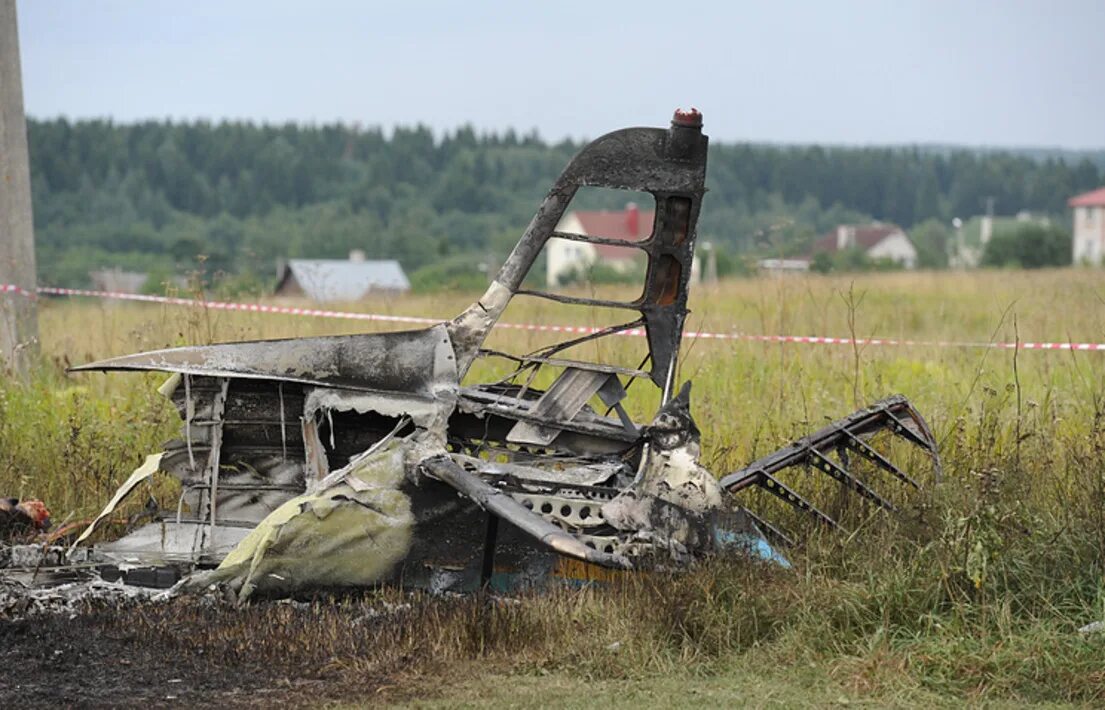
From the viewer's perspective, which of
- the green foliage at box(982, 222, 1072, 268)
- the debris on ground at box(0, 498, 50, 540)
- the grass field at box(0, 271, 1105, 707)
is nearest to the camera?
the grass field at box(0, 271, 1105, 707)

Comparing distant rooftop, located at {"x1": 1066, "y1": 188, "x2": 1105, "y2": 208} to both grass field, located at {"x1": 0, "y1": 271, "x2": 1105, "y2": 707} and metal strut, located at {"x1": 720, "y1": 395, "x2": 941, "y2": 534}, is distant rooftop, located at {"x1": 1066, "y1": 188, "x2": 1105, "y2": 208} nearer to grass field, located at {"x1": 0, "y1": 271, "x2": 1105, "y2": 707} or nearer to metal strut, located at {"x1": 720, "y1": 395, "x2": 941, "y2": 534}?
grass field, located at {"x1": 0, "y1": 271, "x2": 1105, "y2": 707}

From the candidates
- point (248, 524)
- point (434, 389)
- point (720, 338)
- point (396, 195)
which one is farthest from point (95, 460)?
point (396, 195)

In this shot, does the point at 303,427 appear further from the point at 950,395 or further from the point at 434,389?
the point at 950,395

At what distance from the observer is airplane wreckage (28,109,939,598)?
7.04m

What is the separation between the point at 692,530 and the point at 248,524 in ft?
7.89

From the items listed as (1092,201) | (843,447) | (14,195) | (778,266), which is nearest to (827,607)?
(843,447)

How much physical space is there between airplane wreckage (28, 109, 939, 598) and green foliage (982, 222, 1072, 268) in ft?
197

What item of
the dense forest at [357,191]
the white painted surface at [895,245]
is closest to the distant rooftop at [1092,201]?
the dense forest at [357,191]

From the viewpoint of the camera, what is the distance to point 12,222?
1295cm

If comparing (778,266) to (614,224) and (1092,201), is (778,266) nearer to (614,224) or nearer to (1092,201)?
(614,224)

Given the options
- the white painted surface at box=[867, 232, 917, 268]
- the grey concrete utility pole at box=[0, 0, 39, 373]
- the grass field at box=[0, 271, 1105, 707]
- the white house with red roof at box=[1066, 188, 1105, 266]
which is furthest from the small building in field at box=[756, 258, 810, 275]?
the white house with red roof at box=[1066, 188, 1105, 266]

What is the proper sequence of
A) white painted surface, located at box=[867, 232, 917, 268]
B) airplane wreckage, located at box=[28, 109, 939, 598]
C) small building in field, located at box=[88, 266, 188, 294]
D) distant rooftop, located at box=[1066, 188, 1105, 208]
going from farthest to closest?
white painted surface, located at box=[867, 232, 917, 268] < distant rooftop, located at box=[1066, 188, 1105, 208] < small building in field, located at box=[88, 266, 188, 294] < airplane wreckage, located at box=[28, 109, 939, 598]

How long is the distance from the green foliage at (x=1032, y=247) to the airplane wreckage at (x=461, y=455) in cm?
6018

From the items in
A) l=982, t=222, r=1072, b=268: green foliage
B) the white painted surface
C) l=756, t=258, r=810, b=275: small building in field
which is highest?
l=756, t=258, r=810, b=275: small building in field
